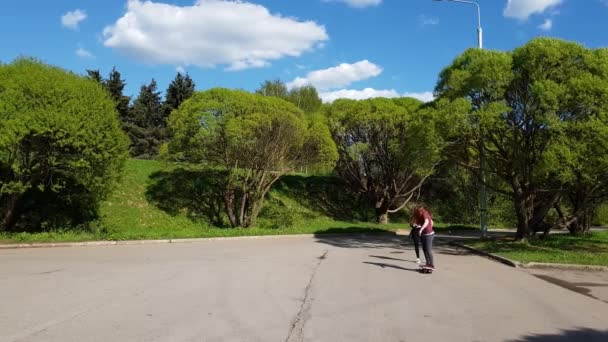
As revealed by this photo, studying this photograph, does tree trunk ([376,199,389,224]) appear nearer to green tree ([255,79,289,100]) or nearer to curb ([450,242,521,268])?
curb ([450,242,521,268])

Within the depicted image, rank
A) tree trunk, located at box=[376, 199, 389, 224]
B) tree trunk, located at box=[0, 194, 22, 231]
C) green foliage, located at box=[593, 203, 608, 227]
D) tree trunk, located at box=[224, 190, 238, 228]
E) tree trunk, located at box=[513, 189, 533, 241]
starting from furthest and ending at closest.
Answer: green foliage, located at box=[593, 203, 608, 227] → tree trunk, located at box=[376, 199, 389, 224] → tree trunk, located at box=[224, 190, 238, 228] → tree trunk, located at box=[0, 194, 22, 231] → tree trunk, located at box=[513, 189, 533, 241]

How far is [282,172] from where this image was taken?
26.9 m

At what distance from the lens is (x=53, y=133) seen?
1803 centimetres

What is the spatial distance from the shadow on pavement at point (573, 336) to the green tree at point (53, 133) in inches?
648

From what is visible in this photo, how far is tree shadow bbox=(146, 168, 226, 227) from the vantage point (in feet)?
90.0

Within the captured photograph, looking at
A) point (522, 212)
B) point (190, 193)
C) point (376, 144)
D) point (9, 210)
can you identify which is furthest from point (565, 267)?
point (190, 193)

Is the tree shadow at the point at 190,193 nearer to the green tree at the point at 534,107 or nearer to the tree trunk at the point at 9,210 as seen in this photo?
the tree trunk at the point at 9,210

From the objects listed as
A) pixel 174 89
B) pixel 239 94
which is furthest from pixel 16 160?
pixel 174 89

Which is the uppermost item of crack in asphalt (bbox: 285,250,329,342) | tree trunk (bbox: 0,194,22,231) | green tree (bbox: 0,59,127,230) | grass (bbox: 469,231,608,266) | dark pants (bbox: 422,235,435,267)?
green tree (bbox: 0,59,127,230)

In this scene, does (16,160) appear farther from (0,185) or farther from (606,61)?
(606,61)

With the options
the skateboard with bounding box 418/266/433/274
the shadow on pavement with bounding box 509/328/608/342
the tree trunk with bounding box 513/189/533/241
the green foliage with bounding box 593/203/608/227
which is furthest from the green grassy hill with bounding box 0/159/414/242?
the green foliage with bounding box 593/203/608/227

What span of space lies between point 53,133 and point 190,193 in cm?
1119

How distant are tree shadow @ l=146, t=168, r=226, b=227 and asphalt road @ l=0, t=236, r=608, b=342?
1369 centimetres

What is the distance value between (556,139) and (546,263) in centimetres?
391
